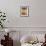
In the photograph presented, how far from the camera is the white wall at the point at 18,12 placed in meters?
4.59

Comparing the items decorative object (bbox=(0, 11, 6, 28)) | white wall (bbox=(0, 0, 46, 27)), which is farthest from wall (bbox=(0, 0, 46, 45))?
decorative object (bbox=(0, 11, 6, 28))

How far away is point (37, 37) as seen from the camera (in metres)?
4.52

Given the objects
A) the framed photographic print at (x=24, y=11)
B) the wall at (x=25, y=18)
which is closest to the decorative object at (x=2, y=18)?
the wall at (x=25, y=18)

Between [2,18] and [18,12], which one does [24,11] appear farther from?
[2,18]

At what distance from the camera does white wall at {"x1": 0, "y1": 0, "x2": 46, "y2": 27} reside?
4.59 meters

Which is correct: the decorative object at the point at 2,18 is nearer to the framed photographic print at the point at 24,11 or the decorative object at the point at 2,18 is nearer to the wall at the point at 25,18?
the wall at the point at 25,18

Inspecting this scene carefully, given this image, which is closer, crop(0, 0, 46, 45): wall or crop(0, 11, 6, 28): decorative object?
crop(0, 11, 6, 28): decorative object

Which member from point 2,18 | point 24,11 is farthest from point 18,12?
point 2,18

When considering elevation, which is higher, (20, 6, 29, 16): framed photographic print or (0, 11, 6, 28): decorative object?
(20, 6, 29, 16): framed photographic print

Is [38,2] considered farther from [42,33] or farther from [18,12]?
[42,33]

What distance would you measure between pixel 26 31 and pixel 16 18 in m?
0.52

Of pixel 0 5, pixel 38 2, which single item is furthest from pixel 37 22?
pixel 0 5

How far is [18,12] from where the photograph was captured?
4.60 metres

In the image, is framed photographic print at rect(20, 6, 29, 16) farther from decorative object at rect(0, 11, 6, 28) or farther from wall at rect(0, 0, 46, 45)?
decorative object at rect(0, 11, 6, 28)
